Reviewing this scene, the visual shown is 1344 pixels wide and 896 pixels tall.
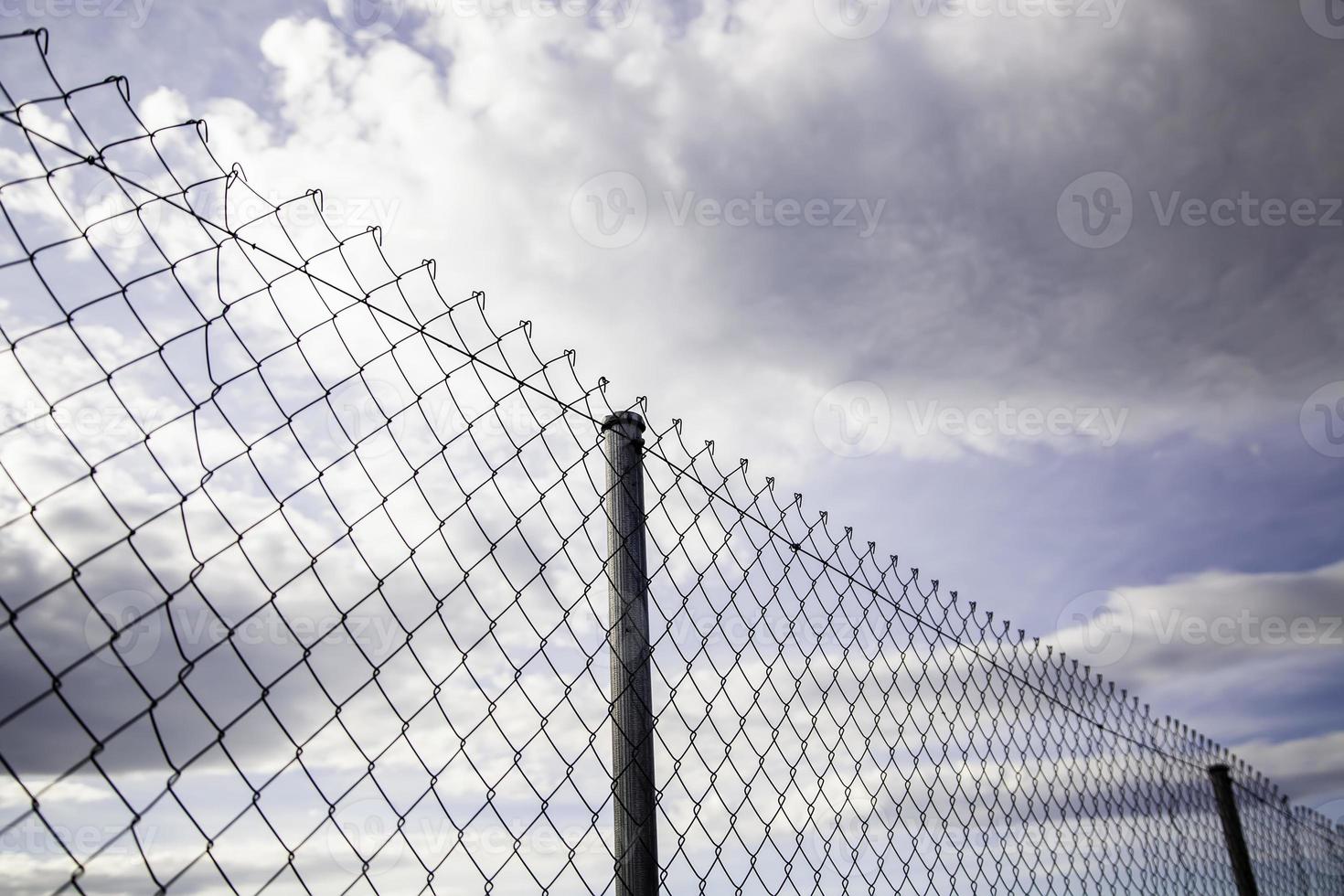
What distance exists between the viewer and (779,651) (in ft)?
8.30

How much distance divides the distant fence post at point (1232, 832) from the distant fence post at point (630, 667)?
15.0 ft

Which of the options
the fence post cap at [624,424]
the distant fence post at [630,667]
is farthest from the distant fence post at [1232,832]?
the fence post cap at [624,424]

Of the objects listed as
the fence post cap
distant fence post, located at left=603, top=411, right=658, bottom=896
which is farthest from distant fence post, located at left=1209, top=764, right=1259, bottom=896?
the fence post cap

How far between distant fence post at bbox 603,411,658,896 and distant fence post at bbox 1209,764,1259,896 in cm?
457

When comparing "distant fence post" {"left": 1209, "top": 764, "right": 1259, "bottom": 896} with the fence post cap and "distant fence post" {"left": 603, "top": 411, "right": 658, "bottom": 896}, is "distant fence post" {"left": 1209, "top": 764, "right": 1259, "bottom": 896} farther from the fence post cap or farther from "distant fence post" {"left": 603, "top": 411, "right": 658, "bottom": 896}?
the fence post cap

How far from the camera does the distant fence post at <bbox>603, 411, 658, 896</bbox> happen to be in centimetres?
188

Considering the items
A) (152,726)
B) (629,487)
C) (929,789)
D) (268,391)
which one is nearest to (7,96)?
(268,391)

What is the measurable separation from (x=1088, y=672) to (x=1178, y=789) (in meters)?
1.28

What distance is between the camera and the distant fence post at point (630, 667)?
1.88m

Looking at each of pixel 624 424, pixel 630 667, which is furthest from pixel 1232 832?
pixel 624 424

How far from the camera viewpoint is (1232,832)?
485 centimetres

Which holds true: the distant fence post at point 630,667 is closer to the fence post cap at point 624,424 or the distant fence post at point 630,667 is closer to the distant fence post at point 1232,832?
the fence post cap at point 624,424

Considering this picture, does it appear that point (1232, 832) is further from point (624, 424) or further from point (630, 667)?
point (624, 424)

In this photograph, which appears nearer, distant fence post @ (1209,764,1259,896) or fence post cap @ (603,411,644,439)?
fence post cap @ (603,411,644,439)
